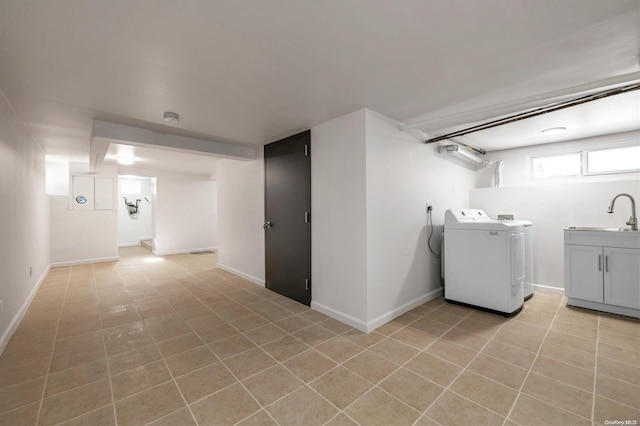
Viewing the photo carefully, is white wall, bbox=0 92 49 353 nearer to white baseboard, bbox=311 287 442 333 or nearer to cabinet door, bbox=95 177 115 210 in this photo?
cabinet door, bbox=95 177 115 210

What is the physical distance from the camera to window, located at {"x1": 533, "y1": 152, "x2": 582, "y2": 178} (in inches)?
158

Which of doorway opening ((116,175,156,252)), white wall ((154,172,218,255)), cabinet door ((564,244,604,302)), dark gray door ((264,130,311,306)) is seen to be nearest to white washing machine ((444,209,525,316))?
cabinet door ((564,244,604,302))

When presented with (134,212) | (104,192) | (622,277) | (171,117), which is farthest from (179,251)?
(622,277)

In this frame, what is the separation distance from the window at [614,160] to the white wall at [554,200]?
3.7 inches

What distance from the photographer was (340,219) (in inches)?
115

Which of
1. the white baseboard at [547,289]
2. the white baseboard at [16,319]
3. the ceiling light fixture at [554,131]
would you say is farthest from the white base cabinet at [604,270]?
the white baseboard at [16,319]

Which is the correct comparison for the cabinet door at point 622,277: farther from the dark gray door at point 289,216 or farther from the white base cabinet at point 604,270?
the dark gray door at point 289,216

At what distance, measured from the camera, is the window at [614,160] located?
3584 mm

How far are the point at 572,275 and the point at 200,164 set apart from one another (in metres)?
6.76

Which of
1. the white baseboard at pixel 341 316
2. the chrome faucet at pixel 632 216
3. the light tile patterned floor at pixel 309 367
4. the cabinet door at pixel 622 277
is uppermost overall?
the chrome faucet at pixel 632 216

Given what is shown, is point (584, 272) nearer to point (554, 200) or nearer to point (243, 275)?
point (554, 200)

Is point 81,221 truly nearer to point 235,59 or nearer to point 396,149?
point 235,59

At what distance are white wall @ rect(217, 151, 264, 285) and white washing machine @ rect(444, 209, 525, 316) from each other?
9.04 feet

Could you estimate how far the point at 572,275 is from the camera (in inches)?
126
